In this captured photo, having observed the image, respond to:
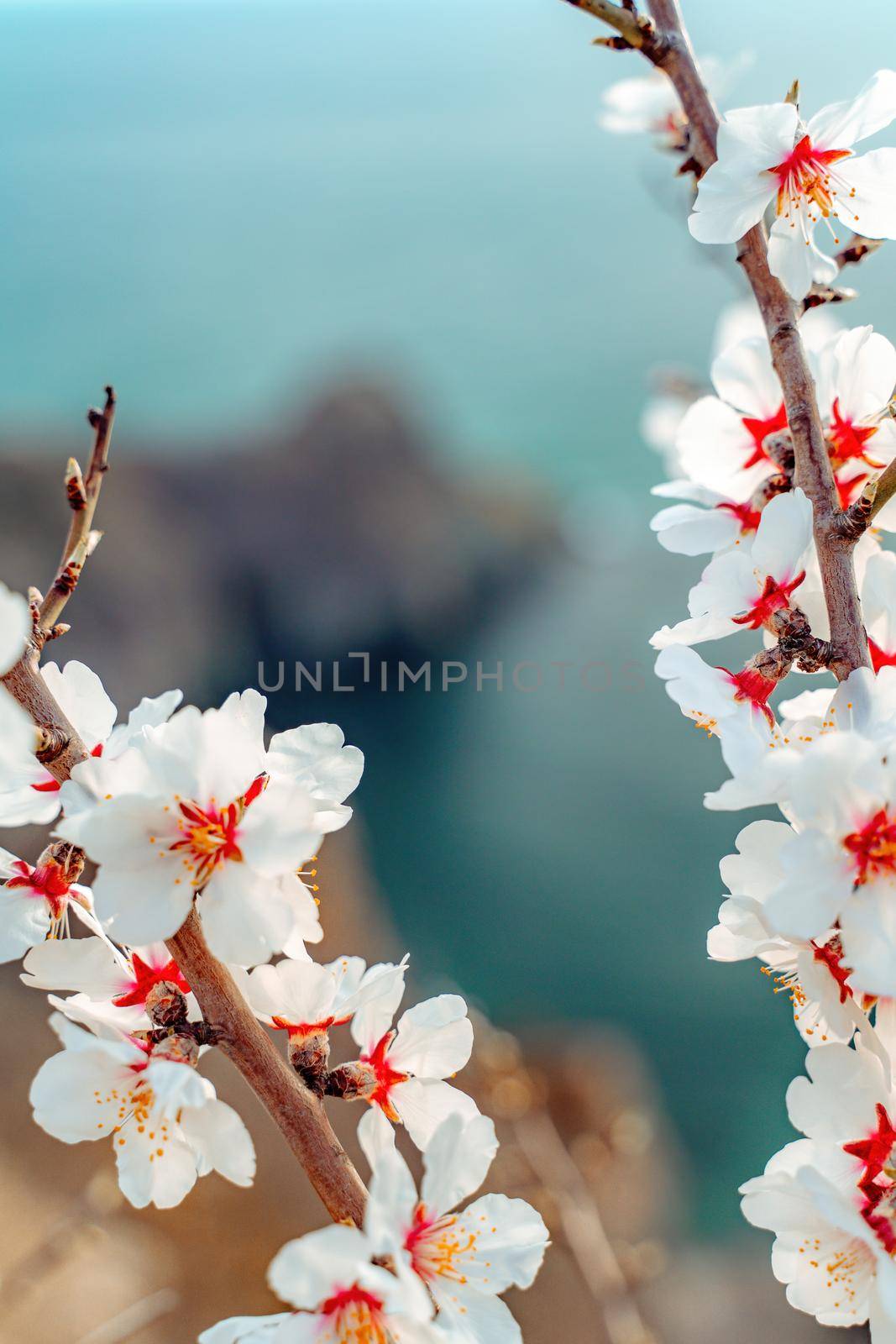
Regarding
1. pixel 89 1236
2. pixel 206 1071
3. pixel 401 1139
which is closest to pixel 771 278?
pixel 89 1236

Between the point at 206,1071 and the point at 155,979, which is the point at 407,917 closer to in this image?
the point at 206,1071

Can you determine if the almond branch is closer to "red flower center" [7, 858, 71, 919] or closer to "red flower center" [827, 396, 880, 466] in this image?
"red flower center" [7, 858, 71, 919]

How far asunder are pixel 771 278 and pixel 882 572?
153 mm

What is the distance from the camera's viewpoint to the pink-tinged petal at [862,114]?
45 cm

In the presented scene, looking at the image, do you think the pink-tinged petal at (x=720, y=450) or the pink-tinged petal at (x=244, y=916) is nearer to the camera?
the pink-tinged petal at (x=244, y=916)

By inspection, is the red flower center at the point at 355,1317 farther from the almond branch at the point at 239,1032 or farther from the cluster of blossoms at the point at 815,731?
the cluster of blossoms at the point at 815,731

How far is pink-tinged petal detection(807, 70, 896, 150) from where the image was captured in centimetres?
45

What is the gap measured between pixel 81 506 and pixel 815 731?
1.07 feet

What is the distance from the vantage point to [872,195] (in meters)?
0.48

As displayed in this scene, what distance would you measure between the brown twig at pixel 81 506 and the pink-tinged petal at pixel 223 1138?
7.9 inches

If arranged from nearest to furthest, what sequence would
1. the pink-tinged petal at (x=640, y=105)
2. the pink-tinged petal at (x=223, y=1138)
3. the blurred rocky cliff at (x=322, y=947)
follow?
the pink-tinged petal at (x=223, y=1138) → the pink-tinged petal at (x=640, y=105) → the blurred rocky cliff at (x=322, y=947)

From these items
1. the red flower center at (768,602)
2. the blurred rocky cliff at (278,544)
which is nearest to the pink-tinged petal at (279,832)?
the red flower center at (768,602)

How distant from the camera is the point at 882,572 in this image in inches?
16.7

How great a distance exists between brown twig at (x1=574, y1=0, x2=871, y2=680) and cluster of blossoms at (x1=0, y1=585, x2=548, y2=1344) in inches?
8.5
